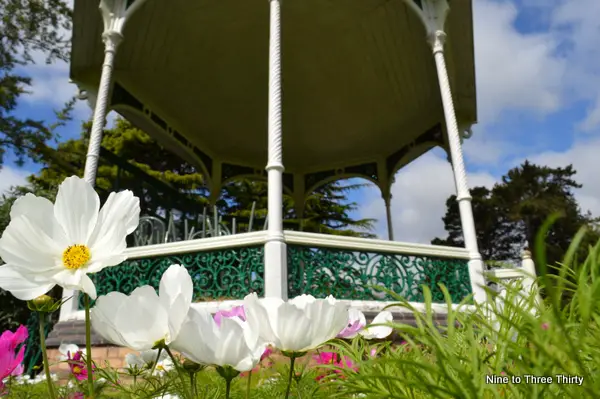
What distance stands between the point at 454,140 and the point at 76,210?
17.4 feet

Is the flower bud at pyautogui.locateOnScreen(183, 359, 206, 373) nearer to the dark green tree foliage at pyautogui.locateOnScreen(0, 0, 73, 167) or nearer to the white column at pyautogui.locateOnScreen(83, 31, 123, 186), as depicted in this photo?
the white column at pyautogui.locateOnScreen(83, 31, 123, 186)

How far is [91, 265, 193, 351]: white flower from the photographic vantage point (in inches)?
18.7

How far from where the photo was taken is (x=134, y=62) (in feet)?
23.8

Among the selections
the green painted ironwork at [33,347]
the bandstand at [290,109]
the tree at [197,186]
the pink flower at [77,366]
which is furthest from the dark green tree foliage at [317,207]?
the pink flower at [77,366]

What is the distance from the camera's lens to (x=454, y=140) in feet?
17.5

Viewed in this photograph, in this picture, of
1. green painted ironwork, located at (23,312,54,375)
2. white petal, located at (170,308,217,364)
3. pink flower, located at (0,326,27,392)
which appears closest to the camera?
white petal, located at (170,308,217,364)

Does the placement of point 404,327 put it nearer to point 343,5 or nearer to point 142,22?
point 343,5

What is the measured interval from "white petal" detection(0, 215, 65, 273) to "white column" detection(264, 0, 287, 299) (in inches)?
132

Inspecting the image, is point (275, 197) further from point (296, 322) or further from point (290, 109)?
point (290, 109)

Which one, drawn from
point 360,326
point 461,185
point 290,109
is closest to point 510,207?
point 290,109

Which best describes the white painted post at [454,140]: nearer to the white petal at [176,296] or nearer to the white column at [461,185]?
the white column at [461,185]

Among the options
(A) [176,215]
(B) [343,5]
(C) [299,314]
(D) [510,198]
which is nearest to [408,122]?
(B) [343,5]

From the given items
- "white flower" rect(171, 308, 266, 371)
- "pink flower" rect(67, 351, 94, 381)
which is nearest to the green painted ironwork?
"pink flower" rect(67, 351, 94, 381)

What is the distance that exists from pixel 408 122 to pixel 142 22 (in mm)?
5411
